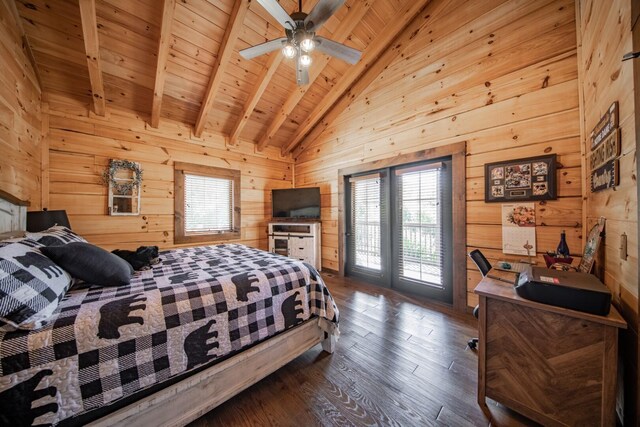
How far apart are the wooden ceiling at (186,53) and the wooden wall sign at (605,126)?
235 cm

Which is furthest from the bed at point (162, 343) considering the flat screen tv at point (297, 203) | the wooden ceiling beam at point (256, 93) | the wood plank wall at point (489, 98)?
the wooden ceiling beam at point (256, 93)

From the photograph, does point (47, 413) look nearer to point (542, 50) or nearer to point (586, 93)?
point (586, 93)

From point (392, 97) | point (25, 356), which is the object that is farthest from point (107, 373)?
point (392, 97)

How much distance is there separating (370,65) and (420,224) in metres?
2.58

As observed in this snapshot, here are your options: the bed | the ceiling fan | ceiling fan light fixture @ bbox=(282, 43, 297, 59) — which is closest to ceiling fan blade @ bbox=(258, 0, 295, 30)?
the ceiling fan

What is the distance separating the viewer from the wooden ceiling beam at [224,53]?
2.25 metres

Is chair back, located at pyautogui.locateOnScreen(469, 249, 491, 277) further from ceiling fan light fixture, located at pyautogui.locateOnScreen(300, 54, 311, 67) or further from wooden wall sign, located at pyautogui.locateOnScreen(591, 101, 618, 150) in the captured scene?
ceiling fan light fixture, located at pyautogui.locateOnScreen(300, 54, 311, 67)

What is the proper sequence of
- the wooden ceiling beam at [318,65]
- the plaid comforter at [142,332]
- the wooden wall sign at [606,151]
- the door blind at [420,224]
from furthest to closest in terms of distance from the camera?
the door blind at [420,224] → the wooden ceiling beam at [318,65] → the wooden wall sign at [606,151] → the plaid comforter at [142,332]

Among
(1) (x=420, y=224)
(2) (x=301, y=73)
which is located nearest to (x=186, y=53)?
(2) (x=301, y=73)

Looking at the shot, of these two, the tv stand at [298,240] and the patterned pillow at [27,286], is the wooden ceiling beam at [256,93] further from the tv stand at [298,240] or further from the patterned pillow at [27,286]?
the patterned pillow at [27,286]

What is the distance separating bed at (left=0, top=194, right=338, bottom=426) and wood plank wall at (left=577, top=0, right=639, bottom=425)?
1.60m

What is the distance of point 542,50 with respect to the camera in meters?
2.05

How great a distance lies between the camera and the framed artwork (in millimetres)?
2013

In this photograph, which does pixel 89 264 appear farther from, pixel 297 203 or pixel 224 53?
pixel 297 203
